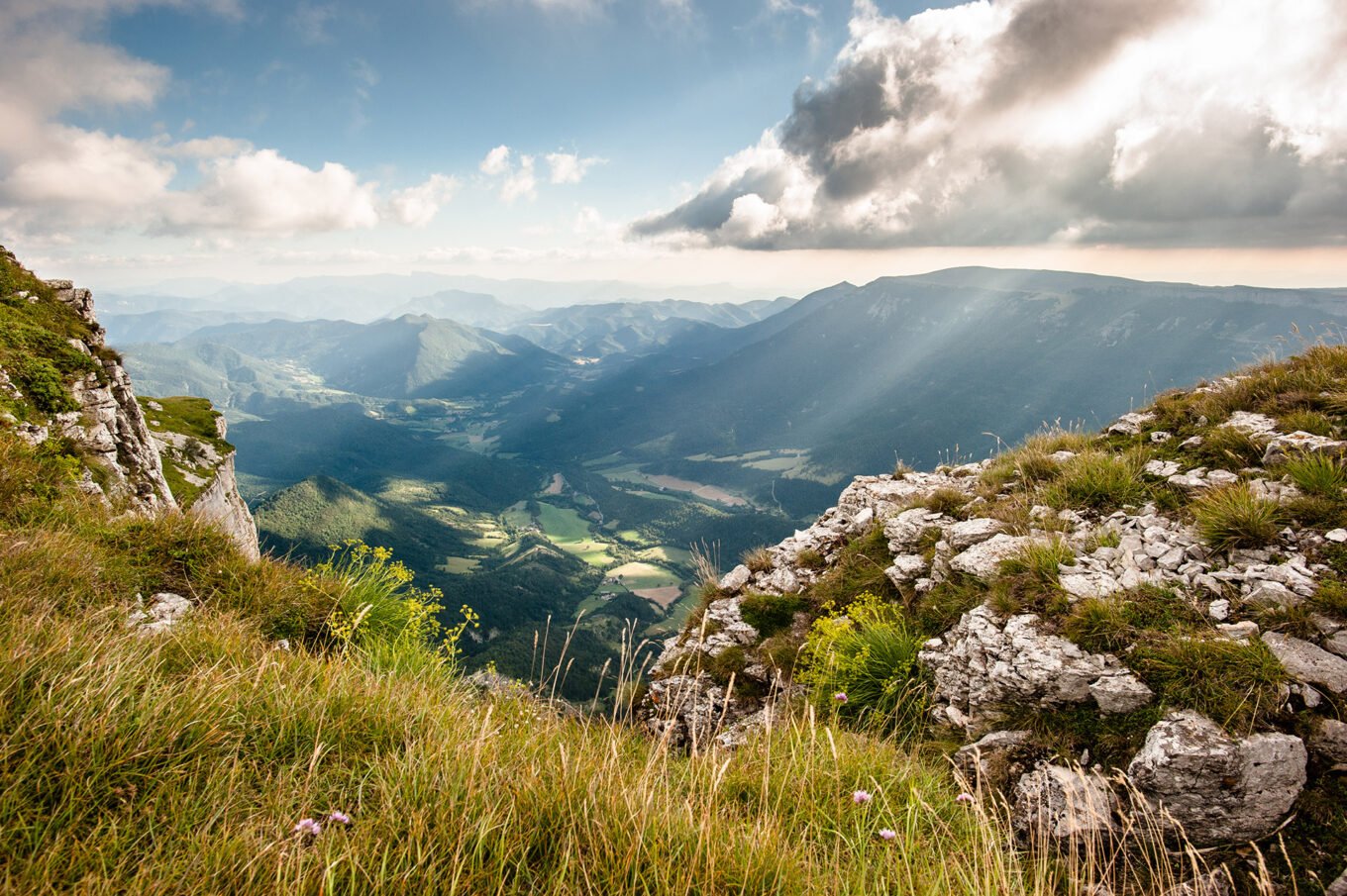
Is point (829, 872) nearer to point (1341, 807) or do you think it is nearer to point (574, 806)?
point (574, 806)

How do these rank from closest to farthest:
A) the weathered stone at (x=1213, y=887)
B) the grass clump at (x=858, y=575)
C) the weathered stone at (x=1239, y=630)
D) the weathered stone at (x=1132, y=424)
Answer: the weathered stone at (x=1213, y=887) < the weathered stone at (x=1239, y=630) < the grass clump at (x=858, y=575) < the weathered stone at (x=1132, y=424)

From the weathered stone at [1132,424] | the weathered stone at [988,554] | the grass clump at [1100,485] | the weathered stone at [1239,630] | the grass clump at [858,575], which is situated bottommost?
the grass clump at [858,575]

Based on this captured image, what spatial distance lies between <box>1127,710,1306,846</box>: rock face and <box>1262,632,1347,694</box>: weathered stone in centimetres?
63

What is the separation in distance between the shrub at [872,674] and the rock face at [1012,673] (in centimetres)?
25

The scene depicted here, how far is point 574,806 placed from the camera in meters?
2.74

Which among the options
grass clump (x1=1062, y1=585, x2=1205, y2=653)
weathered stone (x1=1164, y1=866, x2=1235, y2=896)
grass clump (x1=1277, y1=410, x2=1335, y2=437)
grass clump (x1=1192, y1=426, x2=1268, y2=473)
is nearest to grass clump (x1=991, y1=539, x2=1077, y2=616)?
grass clump (x1=1062, y1=585, x2=1205, y2=653)

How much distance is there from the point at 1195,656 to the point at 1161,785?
117cm

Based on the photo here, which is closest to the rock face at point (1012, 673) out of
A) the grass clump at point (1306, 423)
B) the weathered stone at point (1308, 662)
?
the weathered stone at point (1308, 662)

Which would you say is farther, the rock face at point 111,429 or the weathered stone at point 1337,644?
the rock face at point 111,429

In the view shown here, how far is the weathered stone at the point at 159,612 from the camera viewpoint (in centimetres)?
421

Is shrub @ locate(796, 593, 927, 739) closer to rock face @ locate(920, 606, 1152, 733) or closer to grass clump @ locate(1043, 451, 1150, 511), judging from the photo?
rock face @ locate(920, 606, 1152, 733)

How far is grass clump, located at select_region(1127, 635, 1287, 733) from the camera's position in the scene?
4238mm

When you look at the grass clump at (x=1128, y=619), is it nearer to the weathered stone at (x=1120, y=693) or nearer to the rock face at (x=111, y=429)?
the weathered stone at (x=1120, y=693)

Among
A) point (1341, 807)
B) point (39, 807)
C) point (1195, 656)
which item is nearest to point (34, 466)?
point (39, 807)
